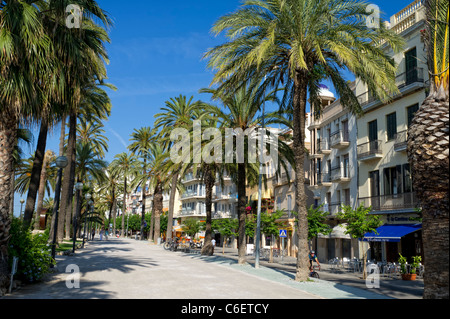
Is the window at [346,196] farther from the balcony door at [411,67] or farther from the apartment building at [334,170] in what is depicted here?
the balcony door at [411,67]

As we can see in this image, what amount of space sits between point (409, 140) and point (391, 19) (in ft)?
77.6

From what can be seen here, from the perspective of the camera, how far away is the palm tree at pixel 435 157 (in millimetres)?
8242

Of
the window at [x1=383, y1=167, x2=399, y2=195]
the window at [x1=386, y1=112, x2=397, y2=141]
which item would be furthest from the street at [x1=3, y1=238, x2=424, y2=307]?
the window at [x1=386, y1=112, x2=397, y2=141]

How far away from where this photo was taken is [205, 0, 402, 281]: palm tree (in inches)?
632

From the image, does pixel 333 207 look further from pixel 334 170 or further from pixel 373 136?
pixel 373 136

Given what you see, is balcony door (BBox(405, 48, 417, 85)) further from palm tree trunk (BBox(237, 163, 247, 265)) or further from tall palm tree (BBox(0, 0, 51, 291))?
tall palm tree (BBox(0, 0, 51, 291))

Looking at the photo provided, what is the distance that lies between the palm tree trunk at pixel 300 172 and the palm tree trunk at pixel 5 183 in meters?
11.0

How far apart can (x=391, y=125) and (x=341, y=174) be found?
7088mm

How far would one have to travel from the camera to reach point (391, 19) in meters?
29.3

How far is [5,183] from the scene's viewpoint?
11484 mm

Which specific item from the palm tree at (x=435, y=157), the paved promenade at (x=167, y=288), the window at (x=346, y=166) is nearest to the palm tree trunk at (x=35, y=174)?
the paved promenade at (x=167, y=288)

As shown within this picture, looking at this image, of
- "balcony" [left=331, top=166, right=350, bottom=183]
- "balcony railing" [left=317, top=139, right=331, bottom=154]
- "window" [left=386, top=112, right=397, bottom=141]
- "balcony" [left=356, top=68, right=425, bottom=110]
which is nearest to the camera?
"balcony" [left=356, top=68, right=425, bottom=110]

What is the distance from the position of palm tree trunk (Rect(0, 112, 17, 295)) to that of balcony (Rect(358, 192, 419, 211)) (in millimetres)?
21377
